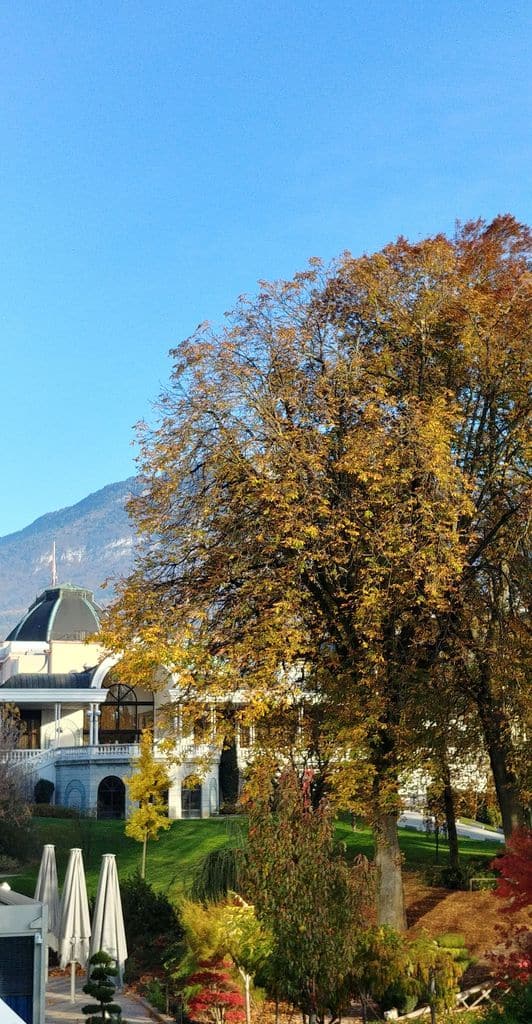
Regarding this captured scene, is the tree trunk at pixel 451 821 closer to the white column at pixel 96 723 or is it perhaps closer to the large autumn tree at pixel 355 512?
the large autumn tree at pixel 355 512

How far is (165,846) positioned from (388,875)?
1936 cm

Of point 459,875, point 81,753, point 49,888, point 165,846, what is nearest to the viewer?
point 49,888

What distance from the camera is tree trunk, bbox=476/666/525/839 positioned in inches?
890

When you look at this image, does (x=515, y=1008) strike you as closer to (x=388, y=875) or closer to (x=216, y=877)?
(x=388, y=875)

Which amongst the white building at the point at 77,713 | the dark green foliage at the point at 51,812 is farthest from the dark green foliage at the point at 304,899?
the dark green foliage at the point at 51,812

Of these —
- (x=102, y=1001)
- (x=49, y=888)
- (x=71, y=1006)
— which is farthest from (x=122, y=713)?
(x=102, y=1001)

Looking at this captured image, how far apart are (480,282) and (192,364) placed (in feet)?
22.9

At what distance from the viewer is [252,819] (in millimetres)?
15070

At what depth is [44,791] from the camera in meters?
57.4

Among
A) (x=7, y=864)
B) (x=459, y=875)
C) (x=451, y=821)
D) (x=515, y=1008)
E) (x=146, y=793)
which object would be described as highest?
(x=146, y=793)

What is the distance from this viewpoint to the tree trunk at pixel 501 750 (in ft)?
74.1

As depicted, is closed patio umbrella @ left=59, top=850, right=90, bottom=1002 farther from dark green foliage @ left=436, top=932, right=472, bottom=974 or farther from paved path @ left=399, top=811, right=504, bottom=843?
paved path @ left=399, top=811, right=504, bottom=843

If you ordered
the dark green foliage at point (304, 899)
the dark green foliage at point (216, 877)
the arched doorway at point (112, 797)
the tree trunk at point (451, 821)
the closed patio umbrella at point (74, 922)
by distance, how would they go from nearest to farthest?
the dark green foliage at point (304, 899), the closed patio umbrella at point (74, 922), the dark green foliage at point (216, 877), the tree trunk at point (451, 821), the arched doorway at point (112, 797)

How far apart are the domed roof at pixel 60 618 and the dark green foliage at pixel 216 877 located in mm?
48903
